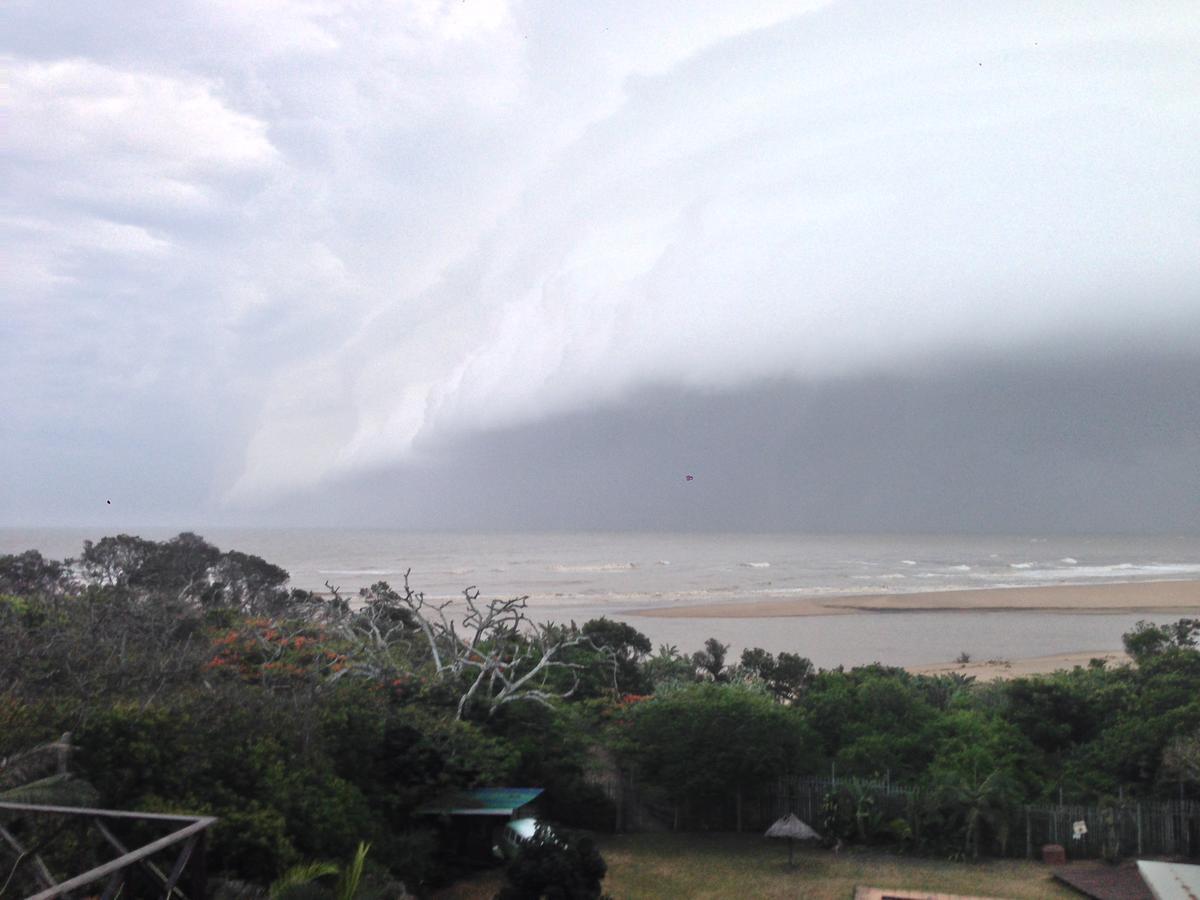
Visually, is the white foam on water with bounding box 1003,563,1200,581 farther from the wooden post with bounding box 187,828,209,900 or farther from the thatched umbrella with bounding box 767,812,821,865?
the wooden post with bounding box 187,828,209,900

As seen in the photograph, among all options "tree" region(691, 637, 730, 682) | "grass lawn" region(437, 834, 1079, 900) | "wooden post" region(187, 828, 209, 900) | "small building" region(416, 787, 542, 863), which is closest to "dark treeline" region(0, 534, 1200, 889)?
"small building" region(416, 787, 542, 863)

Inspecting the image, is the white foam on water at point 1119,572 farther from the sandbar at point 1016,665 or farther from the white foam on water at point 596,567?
the sandbar at point 1016,665

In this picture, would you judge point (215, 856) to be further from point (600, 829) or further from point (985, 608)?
point (985, 608)

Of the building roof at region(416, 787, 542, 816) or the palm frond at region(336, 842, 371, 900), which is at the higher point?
the palm frond at region(336, 842, 371, 900)

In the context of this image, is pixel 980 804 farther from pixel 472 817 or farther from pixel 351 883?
pixel 351 883

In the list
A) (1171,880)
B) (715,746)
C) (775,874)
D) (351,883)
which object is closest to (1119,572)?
(715,746)

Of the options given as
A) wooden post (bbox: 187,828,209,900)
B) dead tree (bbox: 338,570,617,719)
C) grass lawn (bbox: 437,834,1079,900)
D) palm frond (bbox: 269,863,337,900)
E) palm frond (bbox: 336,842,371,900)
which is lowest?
grass lawn (bbox: 437,834,1079,900)

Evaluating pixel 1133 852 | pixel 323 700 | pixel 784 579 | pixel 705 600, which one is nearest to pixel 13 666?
pixel 323 700
